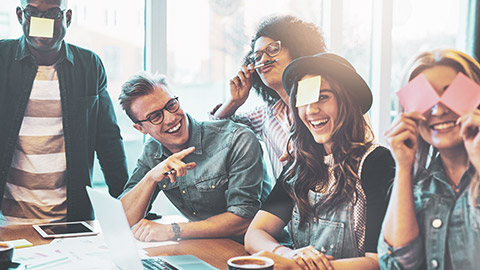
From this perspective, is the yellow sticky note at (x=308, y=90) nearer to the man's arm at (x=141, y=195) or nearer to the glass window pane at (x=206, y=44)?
the man's arm at (x=141, y=195)

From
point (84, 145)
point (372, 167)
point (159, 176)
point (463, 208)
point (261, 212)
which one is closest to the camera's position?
point (463, 208)

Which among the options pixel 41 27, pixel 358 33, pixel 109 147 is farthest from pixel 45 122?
pixel 358 33

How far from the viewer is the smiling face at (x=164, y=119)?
6.17 ft

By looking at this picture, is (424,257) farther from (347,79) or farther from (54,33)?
(54,33)

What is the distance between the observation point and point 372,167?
4.28 ft

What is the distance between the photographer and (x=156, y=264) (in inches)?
55.8

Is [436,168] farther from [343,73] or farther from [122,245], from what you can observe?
[122,245]

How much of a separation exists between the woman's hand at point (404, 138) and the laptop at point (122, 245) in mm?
636

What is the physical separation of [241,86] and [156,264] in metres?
0.94

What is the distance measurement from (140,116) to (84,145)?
499 millimetres

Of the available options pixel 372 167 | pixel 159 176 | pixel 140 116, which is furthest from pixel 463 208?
pixel 140 116

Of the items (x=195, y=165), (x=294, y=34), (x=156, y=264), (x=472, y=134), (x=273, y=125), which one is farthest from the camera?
Result: (x=273, y=125)

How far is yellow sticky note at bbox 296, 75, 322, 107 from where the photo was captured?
4.46 ft

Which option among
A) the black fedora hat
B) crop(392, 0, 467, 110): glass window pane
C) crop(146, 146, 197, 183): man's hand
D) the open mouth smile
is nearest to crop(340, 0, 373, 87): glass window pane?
crop(392, 0, 467, 110): glass window pane
